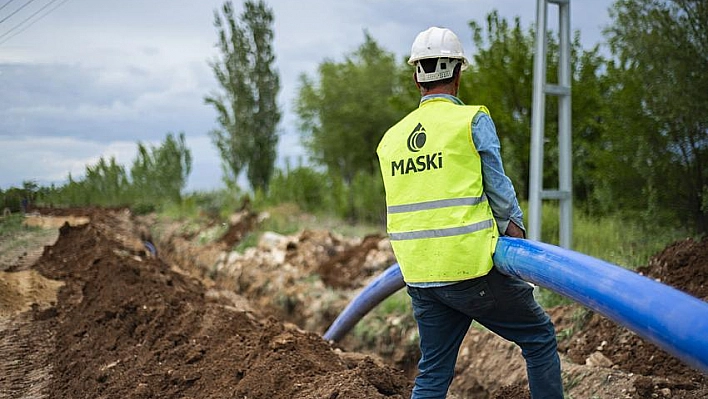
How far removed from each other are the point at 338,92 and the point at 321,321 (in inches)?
917

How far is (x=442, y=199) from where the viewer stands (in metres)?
3.24

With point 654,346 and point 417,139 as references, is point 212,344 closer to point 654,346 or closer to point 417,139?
point 417,139

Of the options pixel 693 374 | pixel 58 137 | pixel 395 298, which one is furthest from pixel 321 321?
pixel 693 374

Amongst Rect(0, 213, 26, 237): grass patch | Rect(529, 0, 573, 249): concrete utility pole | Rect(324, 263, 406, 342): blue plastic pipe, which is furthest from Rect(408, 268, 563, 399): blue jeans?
Rect(0, 213, 26, 237): grass patch

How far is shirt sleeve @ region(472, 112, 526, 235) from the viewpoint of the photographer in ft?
10.4

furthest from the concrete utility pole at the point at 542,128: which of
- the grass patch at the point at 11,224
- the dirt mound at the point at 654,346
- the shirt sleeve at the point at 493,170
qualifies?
the grass patch at the point at 11,224

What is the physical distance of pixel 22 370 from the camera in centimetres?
493

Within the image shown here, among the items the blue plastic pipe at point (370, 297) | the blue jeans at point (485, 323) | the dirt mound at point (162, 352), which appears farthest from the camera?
the blue plastic pipe at point (370, 297)

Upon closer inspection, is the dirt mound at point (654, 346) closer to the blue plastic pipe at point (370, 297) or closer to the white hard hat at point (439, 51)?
the blue plastic pipe at point (370, 297)

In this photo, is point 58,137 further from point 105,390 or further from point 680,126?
point 680,126

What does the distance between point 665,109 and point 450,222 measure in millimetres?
4362

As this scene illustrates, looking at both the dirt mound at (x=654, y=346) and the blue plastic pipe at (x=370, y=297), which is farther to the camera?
the blue plastic pipe at (x=370, y=297)

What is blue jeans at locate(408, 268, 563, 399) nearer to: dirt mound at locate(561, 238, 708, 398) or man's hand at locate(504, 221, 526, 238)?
man's hand at locate(504, 221, 526, 238)

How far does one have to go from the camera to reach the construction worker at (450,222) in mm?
3205
